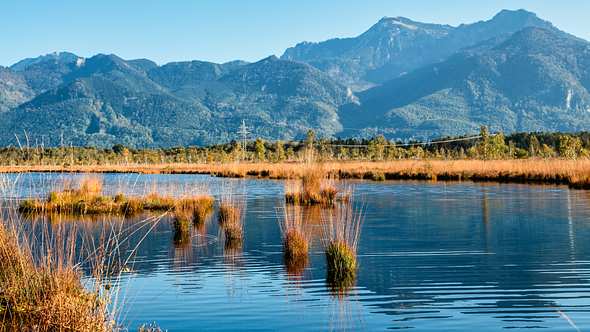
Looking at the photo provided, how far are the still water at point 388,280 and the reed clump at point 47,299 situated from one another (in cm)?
73

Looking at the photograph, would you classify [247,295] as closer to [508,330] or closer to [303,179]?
[508,330]

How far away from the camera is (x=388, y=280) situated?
37.2ft

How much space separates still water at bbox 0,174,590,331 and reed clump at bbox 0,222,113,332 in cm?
73

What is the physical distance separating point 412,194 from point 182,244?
16818 mm

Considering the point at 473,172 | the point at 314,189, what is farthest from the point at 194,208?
the point at 473,172

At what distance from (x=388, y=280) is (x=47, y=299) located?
5.79 metres

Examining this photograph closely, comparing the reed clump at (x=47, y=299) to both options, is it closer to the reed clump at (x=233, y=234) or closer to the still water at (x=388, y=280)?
the still water at (x=388, y=280)

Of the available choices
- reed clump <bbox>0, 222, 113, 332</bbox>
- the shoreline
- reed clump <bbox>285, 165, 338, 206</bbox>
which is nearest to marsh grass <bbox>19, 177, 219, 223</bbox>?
reed clump <bbox>285, 165, 338, 206</bbox>

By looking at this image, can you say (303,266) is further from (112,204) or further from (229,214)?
(112,204)

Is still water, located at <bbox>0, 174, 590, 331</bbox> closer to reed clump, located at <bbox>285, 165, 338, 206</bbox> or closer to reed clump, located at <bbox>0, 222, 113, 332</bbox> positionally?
reed clump, located at <bbox>0, 222, 113, 332</bbox>

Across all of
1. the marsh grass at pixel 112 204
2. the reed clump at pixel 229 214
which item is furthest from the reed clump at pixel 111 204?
the reed clump at pixel 229 214

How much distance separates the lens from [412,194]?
31.0 m

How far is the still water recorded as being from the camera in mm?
8867

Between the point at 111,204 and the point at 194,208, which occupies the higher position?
the point at 111,204
